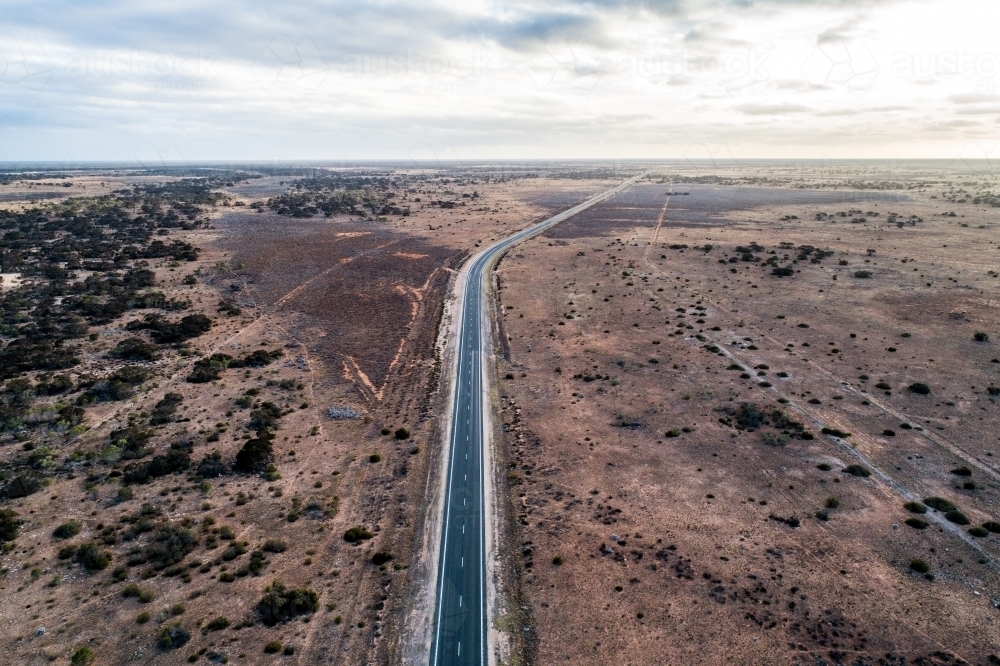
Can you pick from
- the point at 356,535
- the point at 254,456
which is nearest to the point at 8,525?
the point at 254,456

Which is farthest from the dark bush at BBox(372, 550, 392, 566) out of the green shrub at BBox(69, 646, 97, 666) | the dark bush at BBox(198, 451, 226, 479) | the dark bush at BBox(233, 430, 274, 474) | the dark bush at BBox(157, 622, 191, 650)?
the dark bush at BBox(198, 451, 226, 479)

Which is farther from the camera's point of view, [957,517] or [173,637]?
[957,517]

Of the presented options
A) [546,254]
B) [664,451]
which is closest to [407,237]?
[546,254]

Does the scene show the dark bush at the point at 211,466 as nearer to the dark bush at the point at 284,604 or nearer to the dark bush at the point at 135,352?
the dark bush at the point at 284,604

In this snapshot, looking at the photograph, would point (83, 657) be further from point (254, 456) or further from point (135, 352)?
point (135, 352)

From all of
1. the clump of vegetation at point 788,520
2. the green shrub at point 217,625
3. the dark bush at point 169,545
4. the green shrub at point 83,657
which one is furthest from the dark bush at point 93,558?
the clump of vegetation at point 788,520

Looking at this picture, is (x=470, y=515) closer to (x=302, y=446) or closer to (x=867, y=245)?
(x=302, y=446)

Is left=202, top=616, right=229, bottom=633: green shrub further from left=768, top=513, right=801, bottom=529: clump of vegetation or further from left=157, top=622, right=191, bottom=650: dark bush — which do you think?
left=768, top=513, right=801, bottom=529: clump of vegetation
